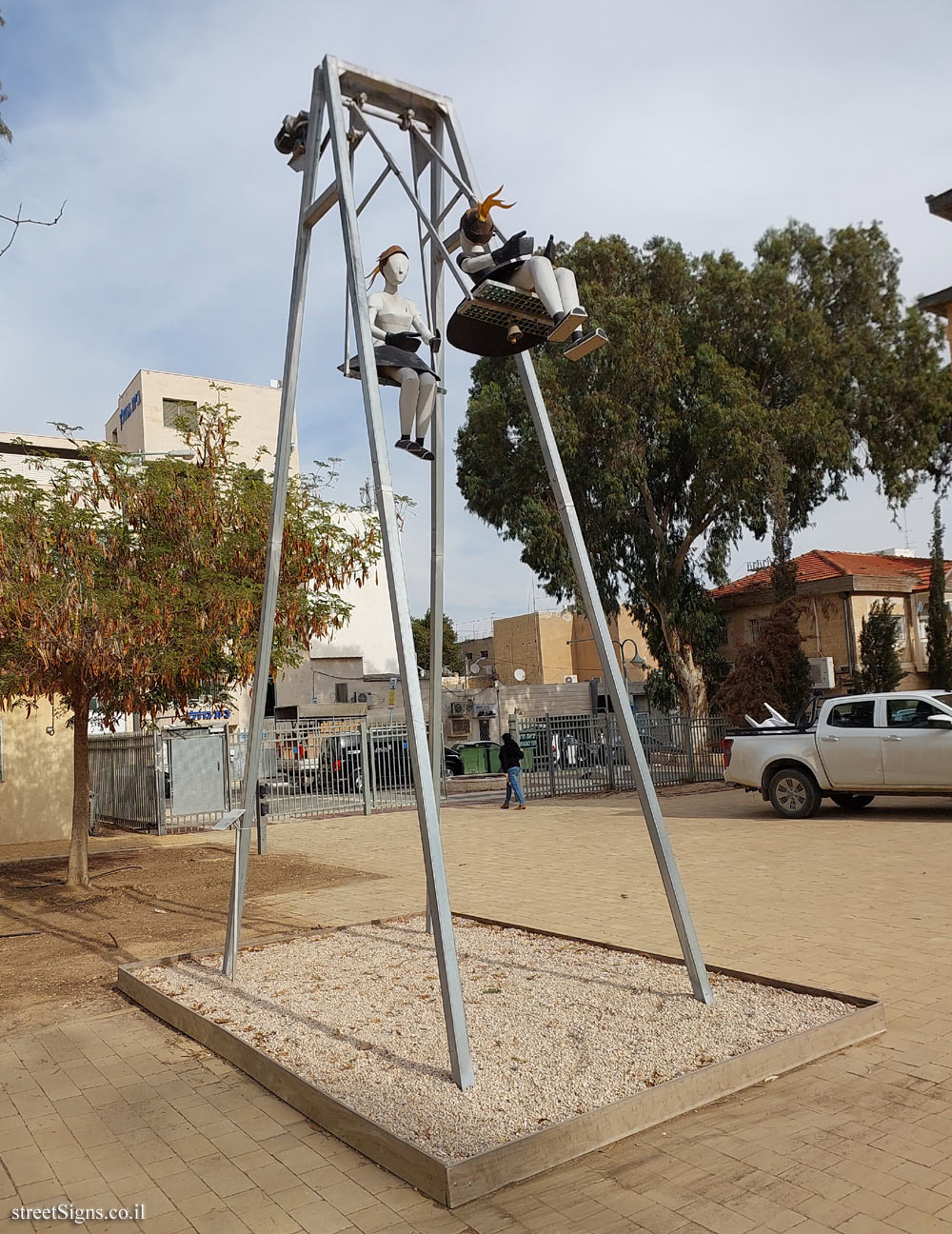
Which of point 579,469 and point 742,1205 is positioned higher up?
point 579,469

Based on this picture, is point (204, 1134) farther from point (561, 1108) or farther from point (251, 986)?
point (251, 986)

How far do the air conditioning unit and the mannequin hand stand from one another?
2632 centimetres

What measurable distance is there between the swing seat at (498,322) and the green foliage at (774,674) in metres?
24.5

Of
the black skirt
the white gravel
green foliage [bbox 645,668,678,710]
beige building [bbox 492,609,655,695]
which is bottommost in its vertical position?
the white gravel

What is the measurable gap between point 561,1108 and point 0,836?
15.4 metres

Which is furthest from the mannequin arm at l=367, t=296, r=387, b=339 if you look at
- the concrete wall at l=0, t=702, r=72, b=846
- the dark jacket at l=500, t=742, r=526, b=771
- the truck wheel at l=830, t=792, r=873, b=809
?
the dark jacket at l=500, t=742, r=526, b=771

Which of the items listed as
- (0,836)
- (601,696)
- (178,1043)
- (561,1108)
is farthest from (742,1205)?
(601,696)

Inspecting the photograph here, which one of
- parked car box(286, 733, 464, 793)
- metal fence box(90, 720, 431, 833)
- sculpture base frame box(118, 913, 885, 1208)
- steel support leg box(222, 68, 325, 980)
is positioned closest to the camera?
sculpture base frame box(118, 913, 885, 1208)

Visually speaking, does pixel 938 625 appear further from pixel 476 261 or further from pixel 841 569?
pixel 476 261

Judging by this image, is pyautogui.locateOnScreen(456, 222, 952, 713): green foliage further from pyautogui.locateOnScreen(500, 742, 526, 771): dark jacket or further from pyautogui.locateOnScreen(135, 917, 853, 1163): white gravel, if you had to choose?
pyautogui.locateOnScreen(135, 917, 853, 1163): white gravel

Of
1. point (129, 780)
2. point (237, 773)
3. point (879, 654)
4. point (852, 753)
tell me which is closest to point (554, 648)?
point (879, 654)

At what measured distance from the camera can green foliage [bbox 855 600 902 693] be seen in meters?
30.6

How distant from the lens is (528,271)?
18.3ft

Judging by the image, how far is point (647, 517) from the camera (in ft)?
100
